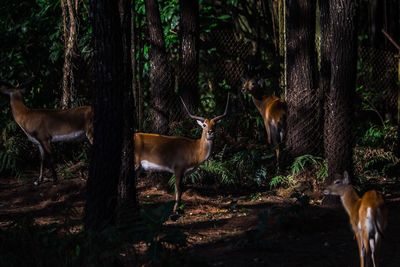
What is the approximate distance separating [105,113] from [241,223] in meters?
3.62

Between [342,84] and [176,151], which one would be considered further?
[176,151]

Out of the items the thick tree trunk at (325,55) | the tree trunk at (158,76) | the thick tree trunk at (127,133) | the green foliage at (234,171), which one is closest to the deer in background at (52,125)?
the tree trunk at (158,76)

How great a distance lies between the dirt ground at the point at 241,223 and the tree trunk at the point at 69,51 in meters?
2.12

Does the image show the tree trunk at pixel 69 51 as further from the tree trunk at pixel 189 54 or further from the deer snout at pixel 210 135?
the deer snout at pixel 210 135

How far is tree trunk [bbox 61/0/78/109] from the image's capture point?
1574 centimetres

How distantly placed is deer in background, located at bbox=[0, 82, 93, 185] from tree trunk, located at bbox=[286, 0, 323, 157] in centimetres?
346

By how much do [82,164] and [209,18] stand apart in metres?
5.54

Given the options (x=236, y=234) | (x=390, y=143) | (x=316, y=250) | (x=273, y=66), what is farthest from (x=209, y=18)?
(x=316, y=250)

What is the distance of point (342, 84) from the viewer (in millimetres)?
11336

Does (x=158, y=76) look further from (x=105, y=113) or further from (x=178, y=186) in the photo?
(x=105, y=113)

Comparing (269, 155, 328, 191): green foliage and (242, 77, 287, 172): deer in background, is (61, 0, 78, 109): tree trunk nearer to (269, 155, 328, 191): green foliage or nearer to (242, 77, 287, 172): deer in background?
(242, 77, 287, 172): deer in background

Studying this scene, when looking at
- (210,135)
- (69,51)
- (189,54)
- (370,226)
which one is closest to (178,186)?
(210,135)

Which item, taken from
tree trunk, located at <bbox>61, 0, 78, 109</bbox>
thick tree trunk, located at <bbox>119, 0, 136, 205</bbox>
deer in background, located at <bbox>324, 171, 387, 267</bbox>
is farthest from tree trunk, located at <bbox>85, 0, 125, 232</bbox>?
tree trunk, located at <bbox>61, 0, 78, 109</bbox>

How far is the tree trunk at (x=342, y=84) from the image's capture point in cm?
1129
